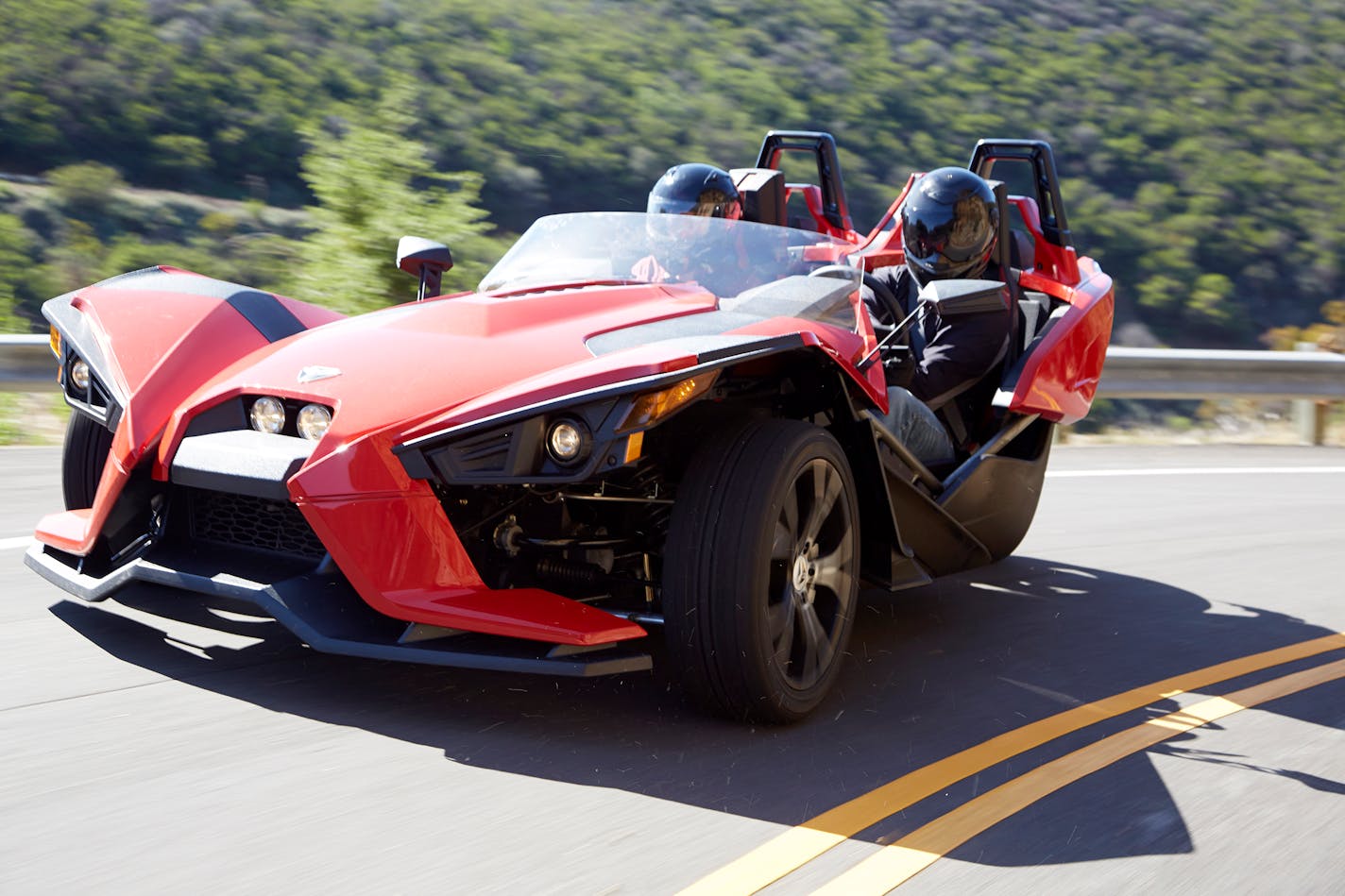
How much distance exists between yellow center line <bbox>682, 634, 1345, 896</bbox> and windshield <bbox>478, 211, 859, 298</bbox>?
1540 millimetres

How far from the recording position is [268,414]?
12.2 ft

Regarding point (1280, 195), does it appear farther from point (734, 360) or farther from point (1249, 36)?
point (734, 360)

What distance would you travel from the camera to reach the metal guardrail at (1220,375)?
11195 mm

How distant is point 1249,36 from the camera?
34.7m

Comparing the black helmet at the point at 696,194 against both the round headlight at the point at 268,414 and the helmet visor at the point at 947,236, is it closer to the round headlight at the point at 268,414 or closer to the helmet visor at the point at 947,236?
the helmet visor at the point at 947,236

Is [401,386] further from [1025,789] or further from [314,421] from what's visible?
[1025,789]

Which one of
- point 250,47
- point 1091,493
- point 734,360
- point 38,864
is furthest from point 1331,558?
point 250,47

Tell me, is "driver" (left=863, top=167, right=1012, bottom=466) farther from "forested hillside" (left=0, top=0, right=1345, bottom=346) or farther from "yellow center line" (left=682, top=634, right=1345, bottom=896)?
"forested hillside" (left=0, top=0, right=1345, bottom=346)

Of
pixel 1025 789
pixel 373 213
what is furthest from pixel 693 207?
pixel 373 213

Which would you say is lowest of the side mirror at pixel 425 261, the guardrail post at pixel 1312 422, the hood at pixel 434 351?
the guardrail post at pixel 1312 422

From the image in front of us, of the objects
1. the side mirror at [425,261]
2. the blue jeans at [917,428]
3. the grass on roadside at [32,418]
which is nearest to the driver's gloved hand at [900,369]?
the blue jeans at [917,428]

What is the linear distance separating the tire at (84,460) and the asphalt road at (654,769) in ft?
1.14

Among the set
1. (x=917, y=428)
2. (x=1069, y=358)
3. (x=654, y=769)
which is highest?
(x=1069, y=358)

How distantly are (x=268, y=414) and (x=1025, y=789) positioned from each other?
2.07 meters
